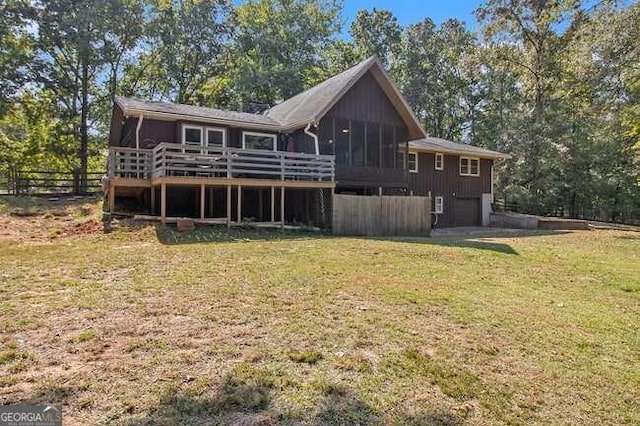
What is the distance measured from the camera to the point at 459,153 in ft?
77.6

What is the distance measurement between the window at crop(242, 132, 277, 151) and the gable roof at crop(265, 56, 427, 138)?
90 centimetres

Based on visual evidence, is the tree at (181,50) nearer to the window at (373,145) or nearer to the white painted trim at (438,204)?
the window at (373,145)

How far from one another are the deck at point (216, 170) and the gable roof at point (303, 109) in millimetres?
1649

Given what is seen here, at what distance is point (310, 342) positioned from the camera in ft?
14.7

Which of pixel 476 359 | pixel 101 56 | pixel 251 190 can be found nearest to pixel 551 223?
pixel 251 190

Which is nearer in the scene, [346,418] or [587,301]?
[346,418]

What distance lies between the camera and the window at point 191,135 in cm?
1630

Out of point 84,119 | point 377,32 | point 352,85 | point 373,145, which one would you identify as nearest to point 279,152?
point 352,85

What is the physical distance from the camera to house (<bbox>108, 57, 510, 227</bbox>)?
14.8 m

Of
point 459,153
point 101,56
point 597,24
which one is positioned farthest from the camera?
point 101,56

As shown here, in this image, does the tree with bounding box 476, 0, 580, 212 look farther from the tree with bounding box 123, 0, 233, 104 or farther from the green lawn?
the green lawn

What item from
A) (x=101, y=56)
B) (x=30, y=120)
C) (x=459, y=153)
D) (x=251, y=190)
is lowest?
(x=251, y=190)

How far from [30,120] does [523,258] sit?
3006 centimetres

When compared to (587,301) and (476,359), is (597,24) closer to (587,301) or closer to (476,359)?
(587,301)
